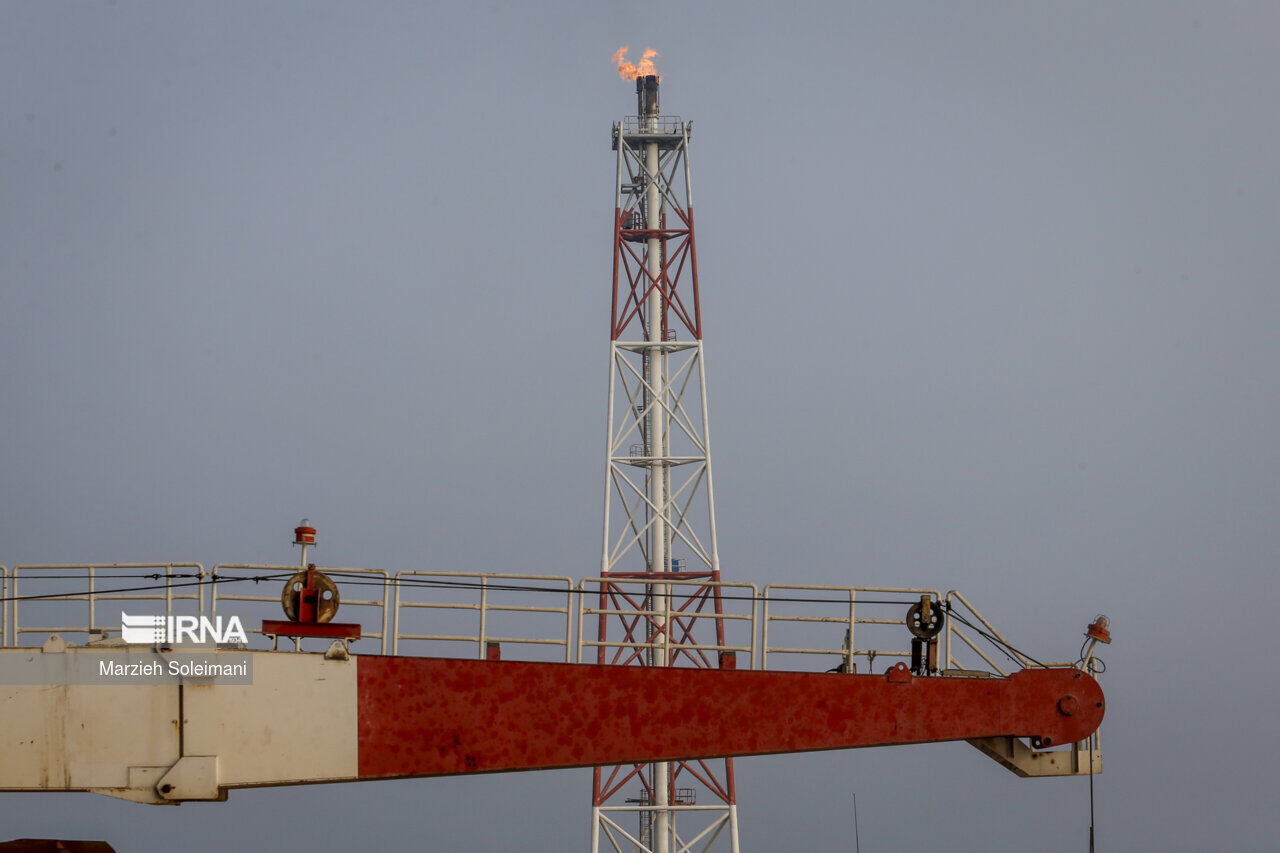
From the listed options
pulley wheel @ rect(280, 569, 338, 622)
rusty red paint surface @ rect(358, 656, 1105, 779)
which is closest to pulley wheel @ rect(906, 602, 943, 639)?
rusty red paint surface @ rect(358, 656, 1105, 779)

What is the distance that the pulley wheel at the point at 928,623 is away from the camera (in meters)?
→ 25.5

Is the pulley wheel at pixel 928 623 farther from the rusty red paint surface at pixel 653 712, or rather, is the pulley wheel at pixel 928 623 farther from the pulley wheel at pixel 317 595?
the pulley wheel at pixel 317 595

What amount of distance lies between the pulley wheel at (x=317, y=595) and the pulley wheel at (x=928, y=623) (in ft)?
26.1

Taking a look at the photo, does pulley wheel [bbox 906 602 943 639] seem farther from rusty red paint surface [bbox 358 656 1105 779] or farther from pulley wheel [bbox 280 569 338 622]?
pulley wheel [bbox 280 569 338 622]

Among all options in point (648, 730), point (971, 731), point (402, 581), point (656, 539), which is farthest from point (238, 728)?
point (656, 539)

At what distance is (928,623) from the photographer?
25578 millimetres

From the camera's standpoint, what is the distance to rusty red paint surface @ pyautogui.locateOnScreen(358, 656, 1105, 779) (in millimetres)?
23906

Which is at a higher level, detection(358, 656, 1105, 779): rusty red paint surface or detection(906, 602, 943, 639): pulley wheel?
detection(906, 602, 943, 639): pulley wheel

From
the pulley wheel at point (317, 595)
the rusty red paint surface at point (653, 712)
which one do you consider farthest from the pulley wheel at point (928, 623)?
the pulley wheel at point (317, 595)

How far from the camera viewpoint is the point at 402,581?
24578 mm

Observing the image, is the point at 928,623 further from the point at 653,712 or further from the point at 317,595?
the point at 317,595

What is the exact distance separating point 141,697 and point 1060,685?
40.7ft

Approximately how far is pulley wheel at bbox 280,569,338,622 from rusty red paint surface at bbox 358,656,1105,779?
0.81m

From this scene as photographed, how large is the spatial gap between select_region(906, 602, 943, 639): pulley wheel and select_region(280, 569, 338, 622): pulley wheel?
7950 millimetres
